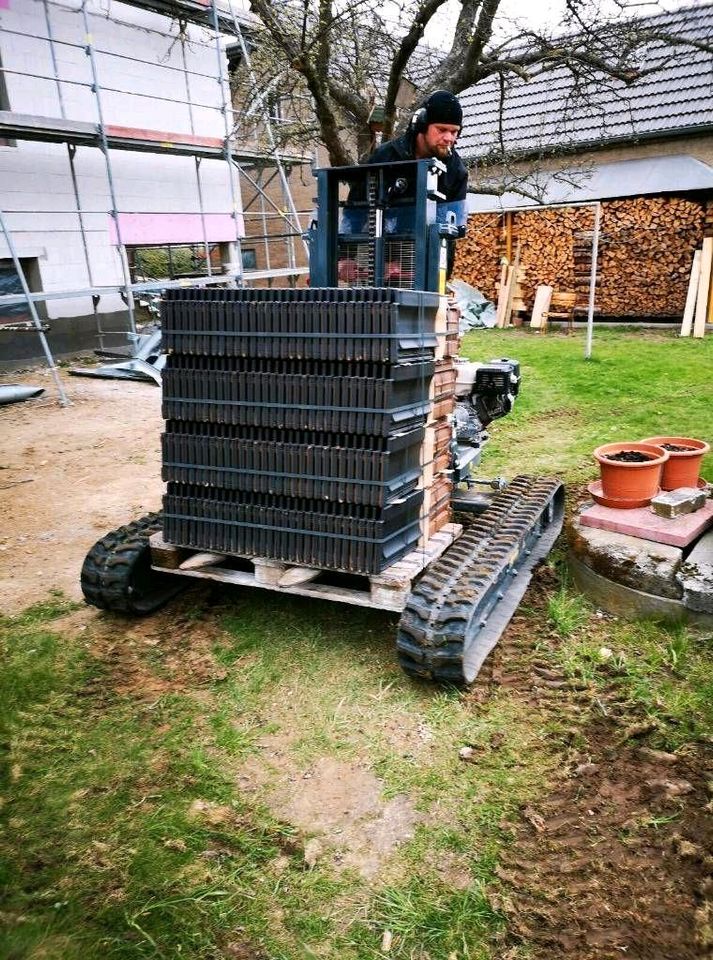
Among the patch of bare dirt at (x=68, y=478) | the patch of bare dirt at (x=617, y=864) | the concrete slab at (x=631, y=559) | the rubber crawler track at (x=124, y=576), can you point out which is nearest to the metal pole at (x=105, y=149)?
the patch of bare dirt at (x=68, y=478)

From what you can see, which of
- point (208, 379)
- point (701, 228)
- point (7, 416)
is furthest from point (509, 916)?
point (701, 228)

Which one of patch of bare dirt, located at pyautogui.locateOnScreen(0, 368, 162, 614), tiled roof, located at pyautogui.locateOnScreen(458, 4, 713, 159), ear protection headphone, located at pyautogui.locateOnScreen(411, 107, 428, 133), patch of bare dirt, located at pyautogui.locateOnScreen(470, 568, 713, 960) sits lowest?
patch of bare dirt, located at pyautogui.locateOnScreen(0, 368, 162, 614)

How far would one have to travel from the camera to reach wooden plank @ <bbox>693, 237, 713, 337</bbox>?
39.1 feet

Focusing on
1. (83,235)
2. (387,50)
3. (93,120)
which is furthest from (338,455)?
(93,120)

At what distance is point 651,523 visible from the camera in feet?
12.3

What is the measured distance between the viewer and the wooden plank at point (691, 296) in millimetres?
12047

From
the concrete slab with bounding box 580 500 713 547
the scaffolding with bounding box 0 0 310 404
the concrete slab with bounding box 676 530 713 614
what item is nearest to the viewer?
the concrete slab with bounding box 676 530 713 614

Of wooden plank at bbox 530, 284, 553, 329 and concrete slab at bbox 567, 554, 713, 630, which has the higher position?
wooden plank at bbox 530, 284, 553, 329

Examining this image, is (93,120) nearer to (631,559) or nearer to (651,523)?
(651,523)

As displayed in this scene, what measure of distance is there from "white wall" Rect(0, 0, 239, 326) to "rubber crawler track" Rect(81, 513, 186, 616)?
8102mm

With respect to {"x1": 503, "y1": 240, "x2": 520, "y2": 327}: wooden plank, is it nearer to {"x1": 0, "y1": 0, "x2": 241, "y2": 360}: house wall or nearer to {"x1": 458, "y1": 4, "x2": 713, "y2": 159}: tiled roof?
{"x1": 458, "y1": 4, "x2": 713, "y2": 159}: tiled roof

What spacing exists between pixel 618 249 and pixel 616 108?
2.93m

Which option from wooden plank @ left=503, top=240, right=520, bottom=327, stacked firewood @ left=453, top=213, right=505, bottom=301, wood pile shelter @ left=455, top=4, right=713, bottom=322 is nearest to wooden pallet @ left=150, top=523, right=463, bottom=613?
wood pile shelter @ left=455, top=4, right=713, bottom=322

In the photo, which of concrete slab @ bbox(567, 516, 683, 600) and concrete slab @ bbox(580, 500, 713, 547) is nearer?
concrete slab @ bbox(567, 516, 683, 600)
